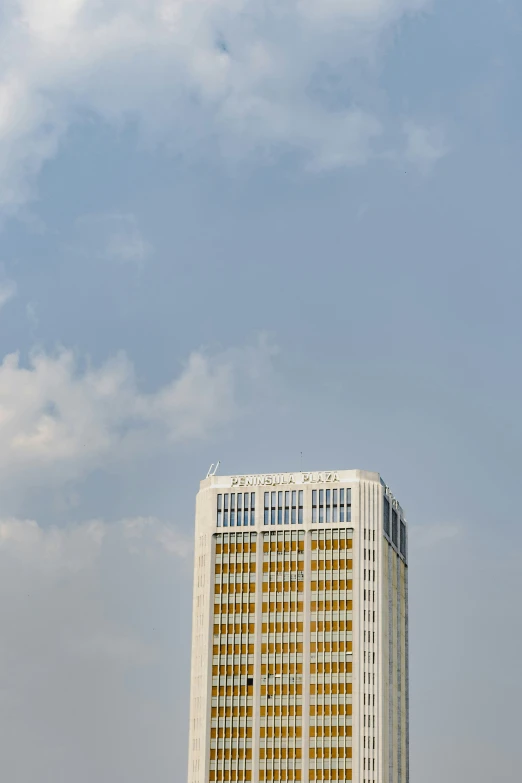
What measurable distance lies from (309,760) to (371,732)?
9.46m

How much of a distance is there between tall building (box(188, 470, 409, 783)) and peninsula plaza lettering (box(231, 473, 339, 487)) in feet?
0.62

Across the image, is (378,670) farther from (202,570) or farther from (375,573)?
(202,570)

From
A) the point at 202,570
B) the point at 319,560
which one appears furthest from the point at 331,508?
the point at 202,570

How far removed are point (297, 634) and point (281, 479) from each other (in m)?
23.4

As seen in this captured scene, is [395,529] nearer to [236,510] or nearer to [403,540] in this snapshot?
[403,540]

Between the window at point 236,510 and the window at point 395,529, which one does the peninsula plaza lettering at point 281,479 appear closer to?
the window at point 236,510

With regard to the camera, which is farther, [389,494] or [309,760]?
[389,494]

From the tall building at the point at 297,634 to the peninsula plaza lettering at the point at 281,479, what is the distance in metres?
0.19

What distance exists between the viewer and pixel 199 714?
17875cm

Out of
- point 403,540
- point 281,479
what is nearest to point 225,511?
point 281,479

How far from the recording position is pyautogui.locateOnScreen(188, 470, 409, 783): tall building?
17325 centimetres

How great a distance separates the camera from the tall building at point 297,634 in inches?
6821

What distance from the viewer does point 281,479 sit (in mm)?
186625

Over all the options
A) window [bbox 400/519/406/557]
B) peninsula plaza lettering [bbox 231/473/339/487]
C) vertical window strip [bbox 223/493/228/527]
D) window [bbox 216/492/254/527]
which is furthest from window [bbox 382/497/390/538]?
vertical window strip [bbox 223/493/228/527]
